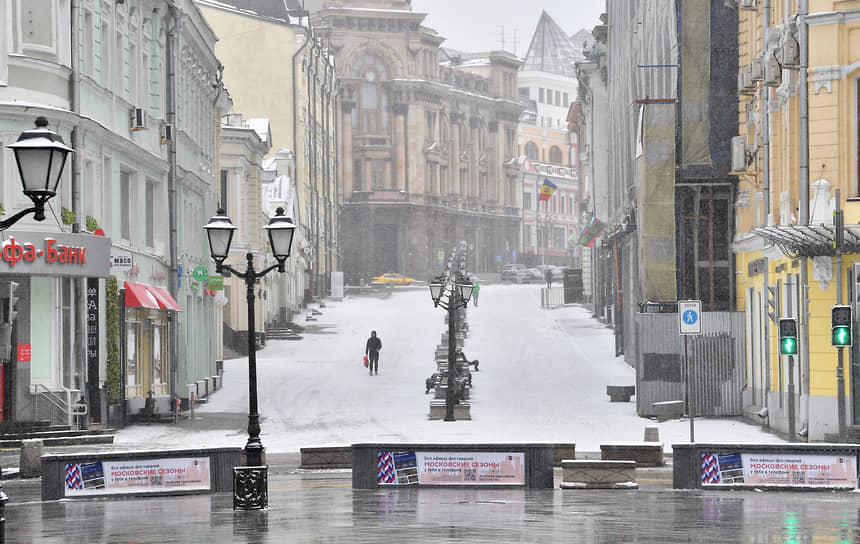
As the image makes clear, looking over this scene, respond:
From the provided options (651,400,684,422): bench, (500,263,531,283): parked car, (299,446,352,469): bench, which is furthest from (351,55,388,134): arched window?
(299,446,352,469): bench

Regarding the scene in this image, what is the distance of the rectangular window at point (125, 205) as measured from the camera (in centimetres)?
3459

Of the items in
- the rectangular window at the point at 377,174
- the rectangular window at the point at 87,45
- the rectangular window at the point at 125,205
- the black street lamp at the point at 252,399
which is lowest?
the black street lamp at the point at 252,399

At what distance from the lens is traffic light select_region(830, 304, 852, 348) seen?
2287cm

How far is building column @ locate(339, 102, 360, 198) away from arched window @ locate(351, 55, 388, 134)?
1391mm

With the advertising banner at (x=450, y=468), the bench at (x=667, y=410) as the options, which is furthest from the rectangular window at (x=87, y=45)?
the bench at (x=667, y=410)

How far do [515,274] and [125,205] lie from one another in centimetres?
7848

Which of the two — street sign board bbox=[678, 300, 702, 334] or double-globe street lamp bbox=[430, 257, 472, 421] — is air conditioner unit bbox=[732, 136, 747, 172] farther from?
street sign board bbox=[678, 300, 702, 334]

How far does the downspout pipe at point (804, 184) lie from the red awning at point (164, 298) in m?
16.1

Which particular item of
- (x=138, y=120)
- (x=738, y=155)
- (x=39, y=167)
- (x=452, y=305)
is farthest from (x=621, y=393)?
(x=39, y=167)

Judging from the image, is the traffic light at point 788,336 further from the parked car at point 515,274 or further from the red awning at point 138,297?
the parked car at point 515,274

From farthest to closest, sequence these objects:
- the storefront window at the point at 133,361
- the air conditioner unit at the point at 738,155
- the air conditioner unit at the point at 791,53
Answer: the storefront window at the point at 133,361, the air conditioner unit at the point at 738,155, the air conditioner unit at the point at 791,53

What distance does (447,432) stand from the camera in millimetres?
31438

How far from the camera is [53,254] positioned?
28.6m

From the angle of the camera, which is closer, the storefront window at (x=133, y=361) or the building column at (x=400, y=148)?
the storefront window at (x=133, y=361)
